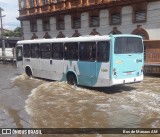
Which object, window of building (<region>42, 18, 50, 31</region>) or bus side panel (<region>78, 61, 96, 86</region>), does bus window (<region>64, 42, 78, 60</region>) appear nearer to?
bus side panel (<region>78, 61, 96, 86</region>)

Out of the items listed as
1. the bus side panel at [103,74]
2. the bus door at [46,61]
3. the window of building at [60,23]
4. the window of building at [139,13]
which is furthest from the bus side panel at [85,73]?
the window of building at [60,23]

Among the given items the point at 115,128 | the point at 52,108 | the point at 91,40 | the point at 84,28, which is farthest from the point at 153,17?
the point at 115,128

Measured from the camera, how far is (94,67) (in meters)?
14.1

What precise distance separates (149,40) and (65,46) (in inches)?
366

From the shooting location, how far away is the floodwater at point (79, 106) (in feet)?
31.5

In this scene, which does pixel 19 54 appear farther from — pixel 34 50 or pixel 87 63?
pixel 87 63

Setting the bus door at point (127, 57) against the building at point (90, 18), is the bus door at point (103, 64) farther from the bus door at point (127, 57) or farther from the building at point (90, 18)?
the building at point (90, 18)

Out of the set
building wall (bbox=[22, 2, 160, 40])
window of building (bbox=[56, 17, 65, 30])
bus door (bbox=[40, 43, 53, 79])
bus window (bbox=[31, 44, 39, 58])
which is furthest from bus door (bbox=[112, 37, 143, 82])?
window of building (bbox=[56, 17, 65, 30])

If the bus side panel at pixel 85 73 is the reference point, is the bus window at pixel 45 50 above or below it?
above

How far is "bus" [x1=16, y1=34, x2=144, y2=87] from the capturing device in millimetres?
13383

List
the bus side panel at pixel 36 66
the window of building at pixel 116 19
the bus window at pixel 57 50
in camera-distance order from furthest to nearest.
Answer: the window of building at pixel 116 19 → the bus side panel at pixel 36 66 → the bus window at pixel 57 50

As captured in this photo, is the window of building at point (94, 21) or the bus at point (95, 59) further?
the window of building at point (94, 21)

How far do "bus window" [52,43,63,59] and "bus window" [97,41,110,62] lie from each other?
3.25m

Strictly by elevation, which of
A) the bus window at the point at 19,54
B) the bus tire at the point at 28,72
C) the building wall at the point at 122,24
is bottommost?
the bus tire at the point at 28,72
